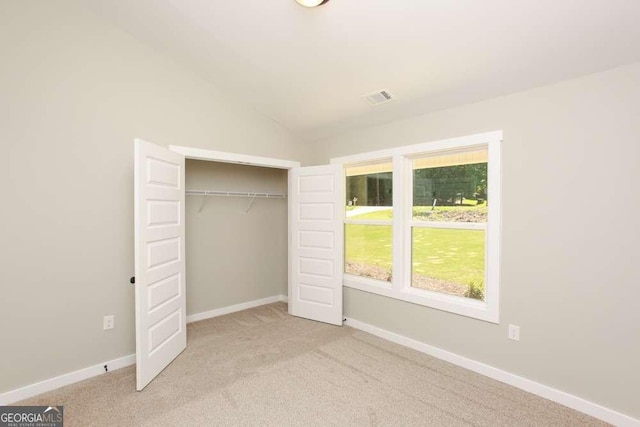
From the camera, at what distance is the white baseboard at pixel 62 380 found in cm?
230

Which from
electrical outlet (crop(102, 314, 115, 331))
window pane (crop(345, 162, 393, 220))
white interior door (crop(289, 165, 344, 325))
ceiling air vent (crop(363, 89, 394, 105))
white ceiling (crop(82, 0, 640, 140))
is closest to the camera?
white ceiling (crop(82, 0, 640, 140))

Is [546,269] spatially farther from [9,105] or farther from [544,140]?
[9,105]

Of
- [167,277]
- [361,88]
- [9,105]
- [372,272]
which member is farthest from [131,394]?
[361,88]

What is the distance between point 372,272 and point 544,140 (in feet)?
7.41

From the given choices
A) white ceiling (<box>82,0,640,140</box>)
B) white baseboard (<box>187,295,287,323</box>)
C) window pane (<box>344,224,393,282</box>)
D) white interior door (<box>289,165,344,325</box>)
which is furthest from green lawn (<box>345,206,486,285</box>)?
white baseboard (<box>187,295,287,323</box>)

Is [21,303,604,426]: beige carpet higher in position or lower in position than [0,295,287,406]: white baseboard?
lower

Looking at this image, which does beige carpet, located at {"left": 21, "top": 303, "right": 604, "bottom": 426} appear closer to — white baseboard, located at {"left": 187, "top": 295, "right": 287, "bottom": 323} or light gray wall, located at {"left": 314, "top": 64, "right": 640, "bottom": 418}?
light gray wall, located at {"left": 314, "top": 64, "right": 640, "bottom": 418}

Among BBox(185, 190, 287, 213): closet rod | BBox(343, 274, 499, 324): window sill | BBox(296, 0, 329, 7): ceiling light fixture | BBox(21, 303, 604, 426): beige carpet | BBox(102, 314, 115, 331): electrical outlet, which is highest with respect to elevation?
BBox(296, 0, 329, 7): ceiling light fixture

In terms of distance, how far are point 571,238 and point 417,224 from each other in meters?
1.33

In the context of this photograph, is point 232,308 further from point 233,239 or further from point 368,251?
point 368,251

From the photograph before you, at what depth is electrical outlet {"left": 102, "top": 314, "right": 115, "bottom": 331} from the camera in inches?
109

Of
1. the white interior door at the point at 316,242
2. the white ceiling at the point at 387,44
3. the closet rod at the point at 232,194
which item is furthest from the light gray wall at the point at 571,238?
the closet rod at the point at 232,194

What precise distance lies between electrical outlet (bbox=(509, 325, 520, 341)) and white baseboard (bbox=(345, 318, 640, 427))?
1.00 ft

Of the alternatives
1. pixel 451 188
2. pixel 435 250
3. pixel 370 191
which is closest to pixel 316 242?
pixel 370 191
